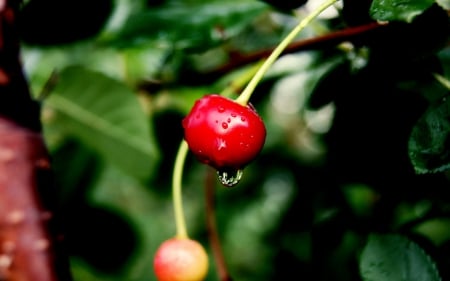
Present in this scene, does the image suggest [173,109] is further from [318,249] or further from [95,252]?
[318,249]

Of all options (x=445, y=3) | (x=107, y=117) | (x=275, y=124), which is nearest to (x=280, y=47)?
(x=445, y=3)

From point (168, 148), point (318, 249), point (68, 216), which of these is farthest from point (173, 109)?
point (318, 249)

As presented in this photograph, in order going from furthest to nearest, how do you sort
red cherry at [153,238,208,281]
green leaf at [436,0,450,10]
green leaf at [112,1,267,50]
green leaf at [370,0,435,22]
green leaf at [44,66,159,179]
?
green leaf at [44,66,159,179] < green leaf at [112,1,267,50] < red cherry at [153,238,208,281] < green leaf at [436,0,450,10] < green leaf at [370,0,435,22]

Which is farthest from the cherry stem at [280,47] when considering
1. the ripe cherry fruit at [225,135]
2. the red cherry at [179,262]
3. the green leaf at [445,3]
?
the red cherry at [179,262]

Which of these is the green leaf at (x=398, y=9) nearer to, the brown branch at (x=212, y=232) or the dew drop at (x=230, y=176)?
the dew drop at (x=230, y=176)

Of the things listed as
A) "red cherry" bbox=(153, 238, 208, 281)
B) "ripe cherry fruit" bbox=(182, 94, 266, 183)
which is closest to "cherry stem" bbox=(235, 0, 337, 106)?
"ripe cherry fruit" bbox=(182, 94, 266, 183)

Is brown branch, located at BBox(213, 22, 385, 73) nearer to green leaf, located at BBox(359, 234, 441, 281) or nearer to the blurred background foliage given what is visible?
the blurred background foliage
